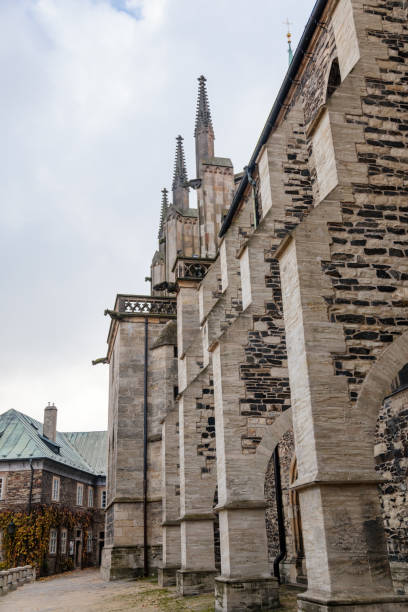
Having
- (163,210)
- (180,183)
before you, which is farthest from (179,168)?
(163,210)

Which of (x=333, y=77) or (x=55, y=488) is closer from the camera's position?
(x=333, y=77)

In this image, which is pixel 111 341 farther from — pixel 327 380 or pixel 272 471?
pixel 327 380

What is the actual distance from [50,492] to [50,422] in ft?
25.8

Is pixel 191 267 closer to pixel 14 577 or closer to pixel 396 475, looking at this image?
pixel 396 475

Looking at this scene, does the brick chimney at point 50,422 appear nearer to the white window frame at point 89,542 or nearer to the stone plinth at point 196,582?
the white window frame at point 89,542

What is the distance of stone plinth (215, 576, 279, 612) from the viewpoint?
356 inches

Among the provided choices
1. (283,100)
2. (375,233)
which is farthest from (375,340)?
(283,100)

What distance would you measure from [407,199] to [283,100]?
6763mm

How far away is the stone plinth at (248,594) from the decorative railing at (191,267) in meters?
11.7

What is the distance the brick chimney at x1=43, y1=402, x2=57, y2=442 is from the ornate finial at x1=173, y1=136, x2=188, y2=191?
61.1ft

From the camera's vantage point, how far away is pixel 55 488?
3356 centimetres

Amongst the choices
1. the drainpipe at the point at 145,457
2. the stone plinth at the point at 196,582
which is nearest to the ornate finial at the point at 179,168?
the drainpipe at the point at 145,457

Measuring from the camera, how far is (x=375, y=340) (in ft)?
22.7

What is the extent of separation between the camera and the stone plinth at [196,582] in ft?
39.8
